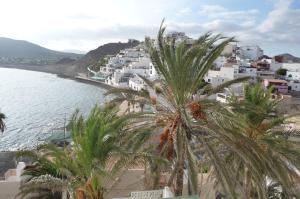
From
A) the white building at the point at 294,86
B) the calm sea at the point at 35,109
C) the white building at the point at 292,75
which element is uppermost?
A: the white building at the point at 292,75

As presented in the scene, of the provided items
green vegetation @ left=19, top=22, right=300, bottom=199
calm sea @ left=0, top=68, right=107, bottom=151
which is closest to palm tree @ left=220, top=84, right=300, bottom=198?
green vegetation @ left=19, top=22, right=300, bottom=199

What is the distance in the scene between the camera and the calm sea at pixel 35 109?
45500 millimetres

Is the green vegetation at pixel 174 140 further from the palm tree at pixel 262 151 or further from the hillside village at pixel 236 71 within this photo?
the hillside village at pixel 236 71

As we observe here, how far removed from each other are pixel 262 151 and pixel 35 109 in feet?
218

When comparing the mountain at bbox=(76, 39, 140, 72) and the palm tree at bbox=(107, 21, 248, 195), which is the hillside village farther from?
the mountain at bbox=(76, 39, 140, 72)

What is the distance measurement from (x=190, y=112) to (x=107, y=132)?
1.90m


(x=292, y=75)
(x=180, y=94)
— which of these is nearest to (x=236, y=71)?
(x=292, y=75)

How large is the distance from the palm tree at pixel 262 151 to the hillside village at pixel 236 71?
29481 mm

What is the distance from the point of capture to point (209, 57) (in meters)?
9.29

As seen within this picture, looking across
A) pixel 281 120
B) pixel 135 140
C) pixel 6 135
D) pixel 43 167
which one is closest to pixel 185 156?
pixel 135 140

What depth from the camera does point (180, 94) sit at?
9172 millimetres

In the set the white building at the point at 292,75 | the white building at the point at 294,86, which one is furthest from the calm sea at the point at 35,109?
the white building at the point at 292,75

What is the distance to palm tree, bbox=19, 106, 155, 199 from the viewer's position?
863 centimetres

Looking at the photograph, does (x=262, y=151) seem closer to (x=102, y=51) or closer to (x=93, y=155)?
(x=93, y=155)
